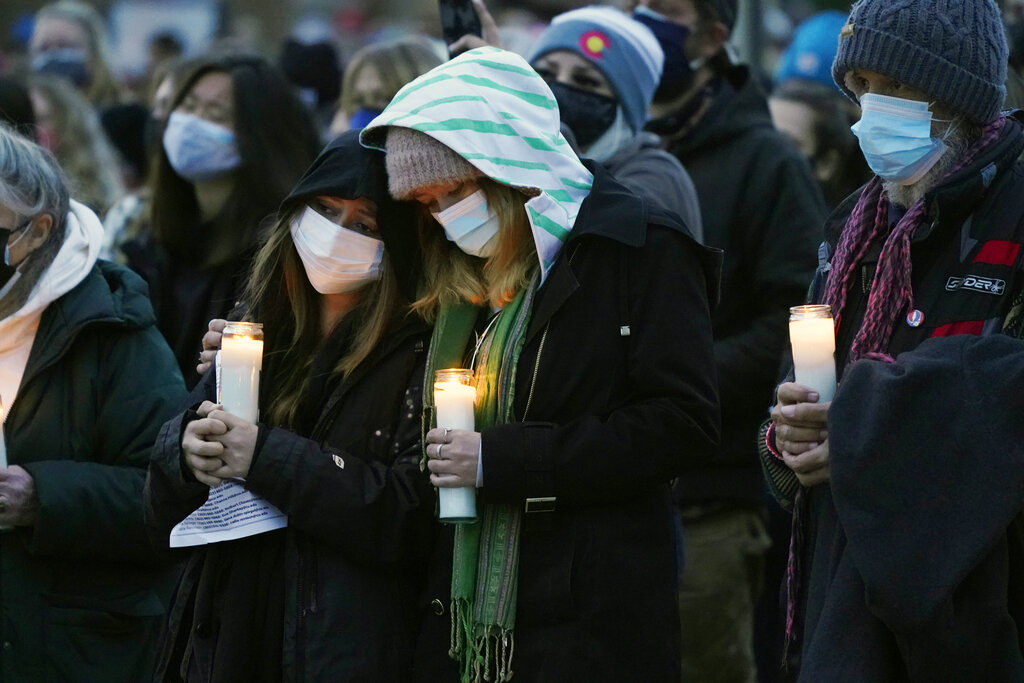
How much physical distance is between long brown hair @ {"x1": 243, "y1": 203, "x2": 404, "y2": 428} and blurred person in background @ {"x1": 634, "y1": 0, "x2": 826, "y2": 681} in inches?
61.3

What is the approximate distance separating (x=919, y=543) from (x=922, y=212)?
85 cm

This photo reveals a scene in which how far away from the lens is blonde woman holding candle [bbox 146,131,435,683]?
394 centimetres

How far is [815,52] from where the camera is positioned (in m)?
8.38

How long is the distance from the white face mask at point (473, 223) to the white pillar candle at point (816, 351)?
879mm

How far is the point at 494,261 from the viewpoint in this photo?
4.08 m

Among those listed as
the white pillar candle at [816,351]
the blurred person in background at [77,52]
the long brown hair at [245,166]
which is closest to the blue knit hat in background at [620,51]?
the long brown hair at [245,166]

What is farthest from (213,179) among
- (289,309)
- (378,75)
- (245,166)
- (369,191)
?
(369,191)

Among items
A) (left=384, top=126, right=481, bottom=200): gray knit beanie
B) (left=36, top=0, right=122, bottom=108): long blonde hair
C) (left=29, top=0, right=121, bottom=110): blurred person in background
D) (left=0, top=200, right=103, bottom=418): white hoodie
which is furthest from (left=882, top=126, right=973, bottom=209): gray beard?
(left=36, top=0, right=122, bottom=108): long blonde hair

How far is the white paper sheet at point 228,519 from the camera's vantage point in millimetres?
4012

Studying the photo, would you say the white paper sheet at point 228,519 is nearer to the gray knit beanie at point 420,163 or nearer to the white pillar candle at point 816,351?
the gray knit beanie at point 420,163

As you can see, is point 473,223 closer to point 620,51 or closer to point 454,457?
point 454,457

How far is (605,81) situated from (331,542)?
88.1 inches

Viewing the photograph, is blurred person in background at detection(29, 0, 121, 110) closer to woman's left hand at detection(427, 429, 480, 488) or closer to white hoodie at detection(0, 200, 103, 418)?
white hoodie at detection(0, 200, 103, 418)

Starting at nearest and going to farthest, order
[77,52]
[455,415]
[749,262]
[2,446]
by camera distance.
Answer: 1. [455,415]
2. [2,446]
3. [749,262]
4. [77,52]
